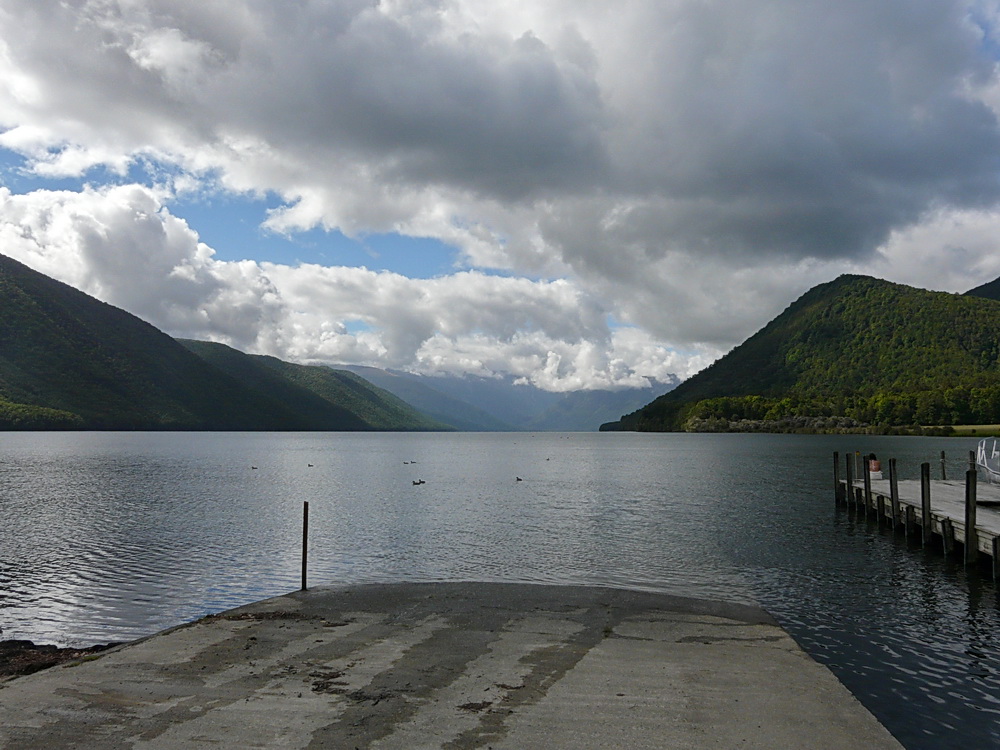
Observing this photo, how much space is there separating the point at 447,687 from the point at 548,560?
18.2 m

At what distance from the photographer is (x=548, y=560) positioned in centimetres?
2869

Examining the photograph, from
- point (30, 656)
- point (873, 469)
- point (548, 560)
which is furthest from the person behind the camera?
point (873, 469)

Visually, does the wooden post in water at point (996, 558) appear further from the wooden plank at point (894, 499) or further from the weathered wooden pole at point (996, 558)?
the wooden plank at point (894, 499)

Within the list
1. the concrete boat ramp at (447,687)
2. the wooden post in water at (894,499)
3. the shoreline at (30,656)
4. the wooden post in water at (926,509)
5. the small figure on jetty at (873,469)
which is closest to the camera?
the concrete boat ramp at (447,687)

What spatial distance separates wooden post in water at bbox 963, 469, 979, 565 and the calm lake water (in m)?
0.77

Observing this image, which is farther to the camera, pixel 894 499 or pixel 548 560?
pixel 894 499

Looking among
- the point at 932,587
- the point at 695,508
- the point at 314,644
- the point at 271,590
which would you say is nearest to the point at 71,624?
the point at 271,590

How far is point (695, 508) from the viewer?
47.1m

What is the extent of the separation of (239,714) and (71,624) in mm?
12655

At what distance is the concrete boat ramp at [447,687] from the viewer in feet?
29.9

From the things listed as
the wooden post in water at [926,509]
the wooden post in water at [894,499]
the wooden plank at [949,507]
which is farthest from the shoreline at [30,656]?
the wooden post in water at [894,499]

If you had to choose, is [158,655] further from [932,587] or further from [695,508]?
[695,508]

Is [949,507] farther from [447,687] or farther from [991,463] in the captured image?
[447,687]

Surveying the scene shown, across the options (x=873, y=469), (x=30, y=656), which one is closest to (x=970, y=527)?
(x=873, y=469)
